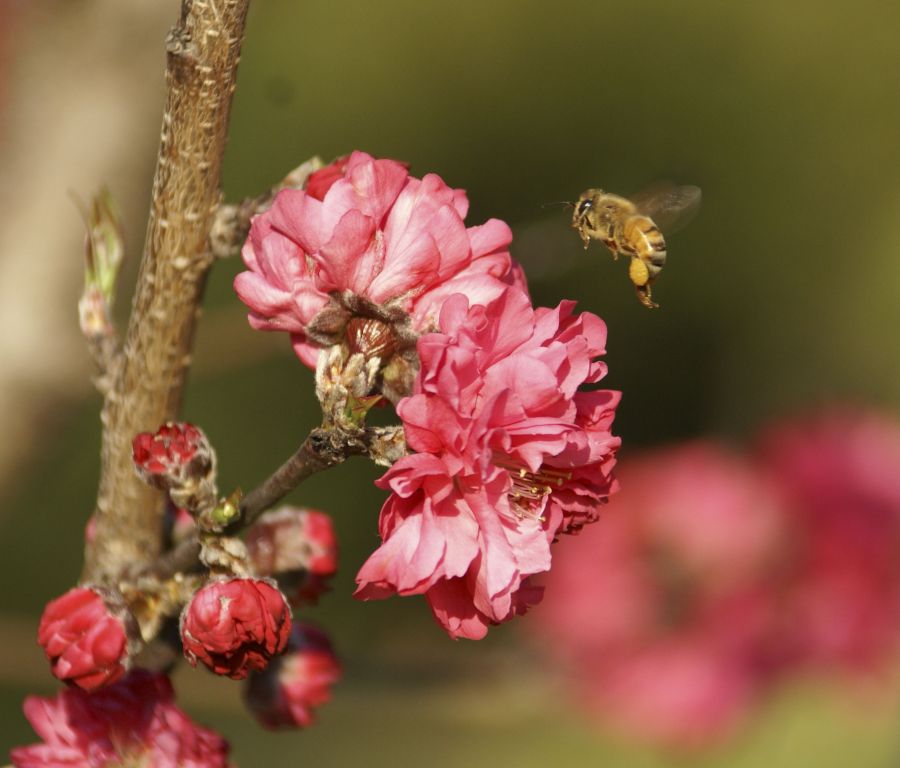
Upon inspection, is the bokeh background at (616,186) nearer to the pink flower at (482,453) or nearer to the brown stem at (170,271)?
the brown stem at (170,271)

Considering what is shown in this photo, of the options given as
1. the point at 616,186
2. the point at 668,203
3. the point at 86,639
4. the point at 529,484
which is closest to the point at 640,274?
the point at 668,203

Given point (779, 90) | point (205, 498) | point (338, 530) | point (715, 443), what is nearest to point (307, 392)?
point (338, 530)

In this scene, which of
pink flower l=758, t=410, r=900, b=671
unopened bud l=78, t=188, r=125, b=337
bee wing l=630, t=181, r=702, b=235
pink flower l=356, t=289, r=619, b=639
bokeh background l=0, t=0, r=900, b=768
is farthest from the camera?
bokeh background l=0, t=0, r=900, b=768

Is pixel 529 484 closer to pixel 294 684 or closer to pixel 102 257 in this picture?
pixel 294 684

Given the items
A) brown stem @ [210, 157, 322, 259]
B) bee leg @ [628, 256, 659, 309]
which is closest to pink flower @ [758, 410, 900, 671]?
bee leg @ [628, 256, 659, 309]

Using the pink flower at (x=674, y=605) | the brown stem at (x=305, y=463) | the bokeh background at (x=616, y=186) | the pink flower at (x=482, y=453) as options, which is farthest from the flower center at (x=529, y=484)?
the bokeh background at (x=616, y=186)

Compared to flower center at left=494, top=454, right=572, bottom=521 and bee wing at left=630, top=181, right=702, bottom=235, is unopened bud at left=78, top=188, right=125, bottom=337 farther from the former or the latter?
bee wing at left=630, top=181, right=702, bottom=235
